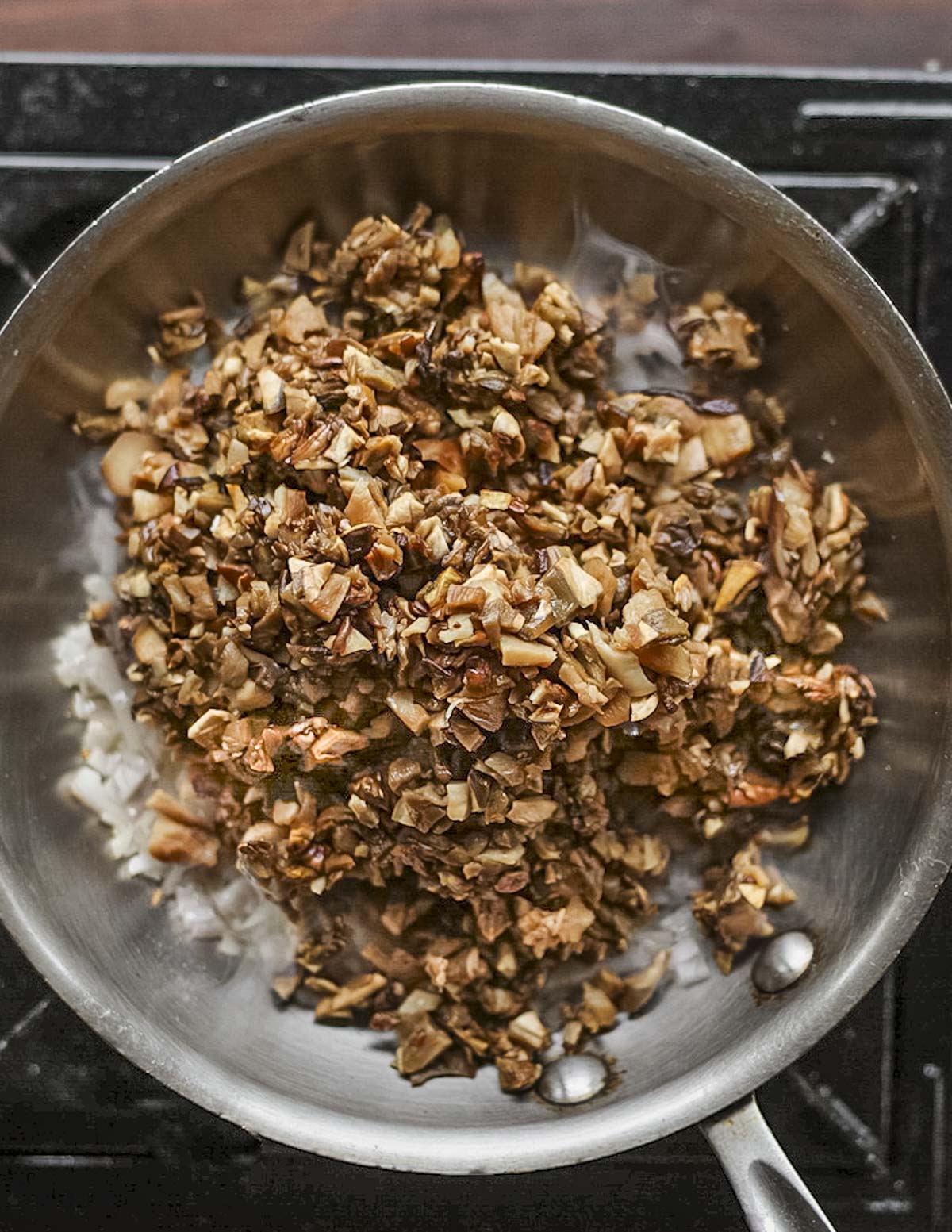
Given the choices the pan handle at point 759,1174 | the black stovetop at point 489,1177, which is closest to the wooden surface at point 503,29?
the black stovetop at point 489,1177

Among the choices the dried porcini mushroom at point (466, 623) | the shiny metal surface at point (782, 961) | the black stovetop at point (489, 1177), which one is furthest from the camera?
the black stovetop at point (489, 1177)

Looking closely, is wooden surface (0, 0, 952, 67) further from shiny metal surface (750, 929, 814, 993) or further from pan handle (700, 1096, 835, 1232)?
pan handle (700, 1096, 835, 1232)

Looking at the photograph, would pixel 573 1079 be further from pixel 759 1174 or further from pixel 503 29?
pixel 503 29

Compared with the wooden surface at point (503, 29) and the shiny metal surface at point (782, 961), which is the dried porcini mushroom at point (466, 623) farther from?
the wooden surface at point (503, 29)

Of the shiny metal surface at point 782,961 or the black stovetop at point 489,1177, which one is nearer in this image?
the shiny metal surface at point 782,961

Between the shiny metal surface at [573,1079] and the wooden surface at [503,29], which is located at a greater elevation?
the wooden surface at [503,29]

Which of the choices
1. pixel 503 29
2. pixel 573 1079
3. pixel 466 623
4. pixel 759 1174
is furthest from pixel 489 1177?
pixel 503 29

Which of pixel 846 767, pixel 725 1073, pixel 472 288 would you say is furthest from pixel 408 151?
pixel 725 1073

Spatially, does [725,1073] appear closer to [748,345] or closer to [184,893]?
[184,893]
